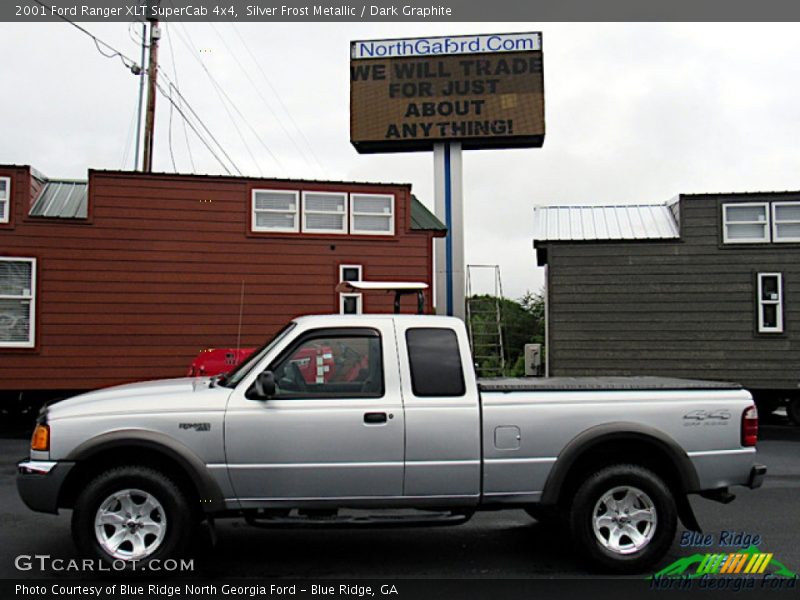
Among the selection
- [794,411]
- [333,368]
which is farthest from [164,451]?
[794,411]

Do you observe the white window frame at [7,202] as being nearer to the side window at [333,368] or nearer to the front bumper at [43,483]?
the front bumper at [43,483]

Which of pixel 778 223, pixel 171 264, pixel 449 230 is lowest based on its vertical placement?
pixel 171 264

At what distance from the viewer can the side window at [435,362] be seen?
5398 millimetres

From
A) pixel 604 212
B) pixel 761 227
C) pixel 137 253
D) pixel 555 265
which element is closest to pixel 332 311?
pixel 137 253

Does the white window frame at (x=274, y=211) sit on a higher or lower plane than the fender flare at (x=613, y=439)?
higher

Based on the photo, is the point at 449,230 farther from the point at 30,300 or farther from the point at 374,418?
the point at 374,418

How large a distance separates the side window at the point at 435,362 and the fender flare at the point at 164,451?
1.58 metres

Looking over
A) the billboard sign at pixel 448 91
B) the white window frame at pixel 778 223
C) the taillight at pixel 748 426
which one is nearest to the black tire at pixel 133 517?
the taillight at pixel 748 426

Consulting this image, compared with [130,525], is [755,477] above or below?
above

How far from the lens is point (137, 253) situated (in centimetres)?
1402

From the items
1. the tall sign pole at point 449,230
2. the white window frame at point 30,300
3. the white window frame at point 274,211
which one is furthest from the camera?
the tall sign pole at point 449,230

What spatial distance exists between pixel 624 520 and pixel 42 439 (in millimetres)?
4213

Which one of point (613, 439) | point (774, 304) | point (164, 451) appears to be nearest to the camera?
point (164, 451)

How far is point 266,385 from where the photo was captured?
16.7 feet
